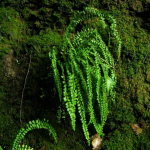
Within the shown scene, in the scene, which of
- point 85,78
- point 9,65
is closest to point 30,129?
point 85,78

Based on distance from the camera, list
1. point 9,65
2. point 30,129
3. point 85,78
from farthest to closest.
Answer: point 9,65
point 85,78
point 30,129

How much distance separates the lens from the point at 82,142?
2.54 m

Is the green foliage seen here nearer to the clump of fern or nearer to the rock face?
the clump of fern

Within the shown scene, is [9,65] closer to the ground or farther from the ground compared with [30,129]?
farther from the ground

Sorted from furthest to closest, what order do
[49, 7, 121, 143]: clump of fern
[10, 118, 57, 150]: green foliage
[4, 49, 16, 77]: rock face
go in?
[4, 49, 16, 77]: rock face
[49, 7, 121, 143]: clump of fern
[10, 118, 57, 150]: green foliage

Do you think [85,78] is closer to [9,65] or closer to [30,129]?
[30,129]

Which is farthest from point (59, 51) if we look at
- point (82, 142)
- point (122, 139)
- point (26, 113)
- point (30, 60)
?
point (122, 139)

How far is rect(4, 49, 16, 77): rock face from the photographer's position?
8.96 ft

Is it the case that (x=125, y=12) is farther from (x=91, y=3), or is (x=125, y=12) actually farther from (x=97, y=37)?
(x=97, y=37)

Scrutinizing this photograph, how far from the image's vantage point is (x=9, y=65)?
278 centimetres

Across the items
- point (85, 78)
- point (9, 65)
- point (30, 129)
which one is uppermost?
point (85, 78)

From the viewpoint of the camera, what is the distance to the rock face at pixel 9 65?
2730mm

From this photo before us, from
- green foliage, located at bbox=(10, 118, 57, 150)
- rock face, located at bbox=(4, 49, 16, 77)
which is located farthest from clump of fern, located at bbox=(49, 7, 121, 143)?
rock face, located at bbox=(4, 49, 16, 77)

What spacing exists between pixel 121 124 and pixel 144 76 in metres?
0.99
